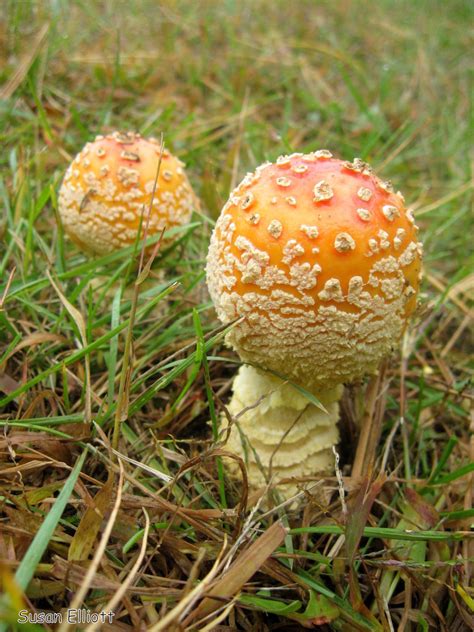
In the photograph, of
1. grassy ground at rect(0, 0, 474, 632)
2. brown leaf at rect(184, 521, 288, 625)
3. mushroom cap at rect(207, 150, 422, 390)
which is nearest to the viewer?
brown leaf at rect(184, 521, 288, 625)

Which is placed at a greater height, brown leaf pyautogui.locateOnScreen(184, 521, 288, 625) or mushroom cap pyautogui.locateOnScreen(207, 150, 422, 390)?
mushroom cap pyautogui.locateOnScreen(207, 150, 422, 390)

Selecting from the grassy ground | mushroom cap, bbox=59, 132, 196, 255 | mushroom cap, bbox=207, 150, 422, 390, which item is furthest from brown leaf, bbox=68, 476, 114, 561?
mushroom cap, bbox=59, 132, 196, 255

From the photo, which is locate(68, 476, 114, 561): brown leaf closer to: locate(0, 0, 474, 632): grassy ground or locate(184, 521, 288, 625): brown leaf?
locate(0, 0, 474, 632): grassy ground

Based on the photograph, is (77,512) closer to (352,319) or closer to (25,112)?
(352,319)

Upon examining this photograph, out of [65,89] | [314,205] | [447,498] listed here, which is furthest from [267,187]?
[65,89]

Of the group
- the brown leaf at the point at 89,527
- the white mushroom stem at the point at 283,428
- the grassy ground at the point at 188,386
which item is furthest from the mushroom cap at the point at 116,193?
the brown leaf at the point at 89,527

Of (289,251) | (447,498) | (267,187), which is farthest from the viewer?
(447,498)
